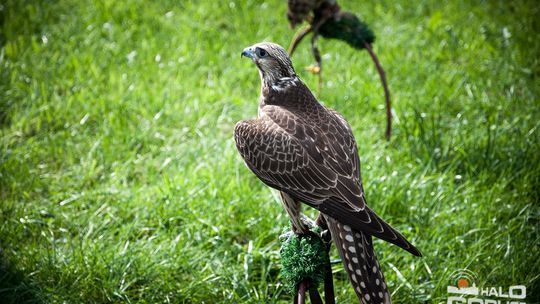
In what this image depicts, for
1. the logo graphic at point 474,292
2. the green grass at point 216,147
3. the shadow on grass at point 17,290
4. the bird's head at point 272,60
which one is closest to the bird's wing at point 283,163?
the bird's head at point 272,60

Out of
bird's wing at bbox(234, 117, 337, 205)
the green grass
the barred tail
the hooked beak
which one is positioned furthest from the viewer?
the green grass

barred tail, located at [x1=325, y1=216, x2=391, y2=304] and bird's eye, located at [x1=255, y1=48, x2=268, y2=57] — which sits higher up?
bird's eye, located at [x1=255, y1=48, x2=268, y2=57]

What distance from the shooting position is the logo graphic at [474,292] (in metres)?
4.16

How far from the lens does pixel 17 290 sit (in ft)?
13.2

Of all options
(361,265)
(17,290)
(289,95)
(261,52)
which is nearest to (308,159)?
(289,95)

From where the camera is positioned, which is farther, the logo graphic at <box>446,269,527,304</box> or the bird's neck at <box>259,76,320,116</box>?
the logo graphic at <box>446,269,527,304</box>

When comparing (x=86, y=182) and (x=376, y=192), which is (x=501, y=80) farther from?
(x=86, y=182)

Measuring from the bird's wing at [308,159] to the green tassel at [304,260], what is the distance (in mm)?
216

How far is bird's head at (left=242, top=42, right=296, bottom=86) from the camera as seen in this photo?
4074mm

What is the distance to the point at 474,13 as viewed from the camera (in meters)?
7.83

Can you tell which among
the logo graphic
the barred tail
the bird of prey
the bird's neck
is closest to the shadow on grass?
the bird of prey

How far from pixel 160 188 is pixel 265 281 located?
1205mm

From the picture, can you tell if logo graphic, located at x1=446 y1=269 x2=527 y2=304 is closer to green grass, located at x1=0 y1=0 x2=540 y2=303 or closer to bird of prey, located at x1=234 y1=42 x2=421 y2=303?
green grass, located at x1=0 y1=0 x2=540 y2=303

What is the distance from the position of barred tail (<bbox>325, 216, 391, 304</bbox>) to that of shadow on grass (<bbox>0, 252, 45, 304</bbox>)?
1937 mm
